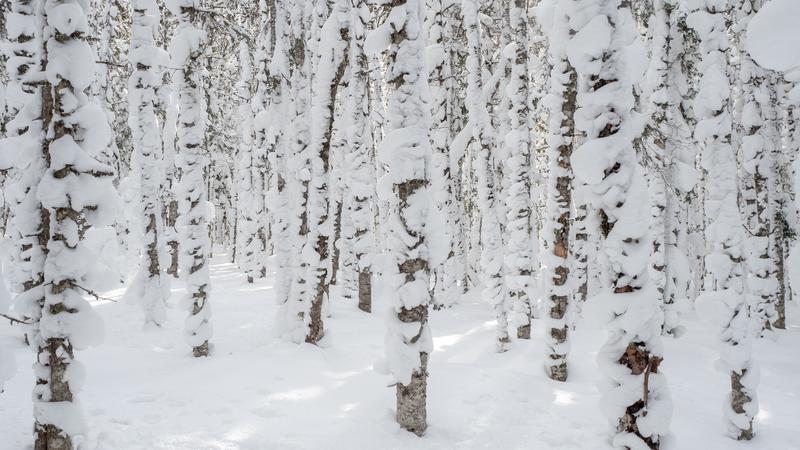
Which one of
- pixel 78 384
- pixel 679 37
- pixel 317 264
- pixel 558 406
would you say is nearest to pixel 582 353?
pixel 558 406

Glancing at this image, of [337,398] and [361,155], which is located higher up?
[361,155]

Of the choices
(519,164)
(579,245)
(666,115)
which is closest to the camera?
(666,115)

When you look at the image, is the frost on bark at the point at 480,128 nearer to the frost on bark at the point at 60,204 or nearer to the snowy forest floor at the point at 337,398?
the snowy forest floor at the point at 337,398

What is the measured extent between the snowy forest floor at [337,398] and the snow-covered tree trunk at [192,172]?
2.41 ft

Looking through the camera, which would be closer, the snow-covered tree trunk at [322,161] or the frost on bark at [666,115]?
the snow-covered tree trunk at [322,161]

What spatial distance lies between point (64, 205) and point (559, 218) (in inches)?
276

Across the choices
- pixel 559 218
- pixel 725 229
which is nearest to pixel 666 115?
pixel 559 218

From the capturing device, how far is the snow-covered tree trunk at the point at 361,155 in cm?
1202

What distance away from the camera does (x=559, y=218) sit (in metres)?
8.09

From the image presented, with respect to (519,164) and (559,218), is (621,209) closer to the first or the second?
(559,218)

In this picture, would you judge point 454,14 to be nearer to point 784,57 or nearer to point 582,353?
point 582,353

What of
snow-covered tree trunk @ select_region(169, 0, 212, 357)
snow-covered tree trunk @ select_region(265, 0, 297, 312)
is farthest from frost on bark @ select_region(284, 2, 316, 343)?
snow-covered tree trunk @ select_region(169, 0, 212, 357)

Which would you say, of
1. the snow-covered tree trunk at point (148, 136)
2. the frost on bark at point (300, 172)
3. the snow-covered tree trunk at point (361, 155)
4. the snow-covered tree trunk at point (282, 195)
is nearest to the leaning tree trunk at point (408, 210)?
the frost on bark at point (300, 172)

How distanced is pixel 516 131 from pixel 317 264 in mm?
5347
